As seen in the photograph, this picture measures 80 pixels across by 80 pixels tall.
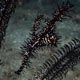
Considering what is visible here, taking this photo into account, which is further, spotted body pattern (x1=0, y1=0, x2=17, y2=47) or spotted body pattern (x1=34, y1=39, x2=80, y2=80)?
spotted body pattern (x1=0, y1=0, x2=17, y2=47)

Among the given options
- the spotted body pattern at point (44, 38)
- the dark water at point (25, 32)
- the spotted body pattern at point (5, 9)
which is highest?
the spotted body pattern at point (5, 9)

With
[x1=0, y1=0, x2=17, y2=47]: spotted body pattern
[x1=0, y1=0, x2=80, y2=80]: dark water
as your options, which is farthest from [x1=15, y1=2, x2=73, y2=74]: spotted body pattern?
[x1=0, y1=0, x2=17, y2=47]: spotted body pattern

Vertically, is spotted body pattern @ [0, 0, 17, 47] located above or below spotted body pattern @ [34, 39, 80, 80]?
above

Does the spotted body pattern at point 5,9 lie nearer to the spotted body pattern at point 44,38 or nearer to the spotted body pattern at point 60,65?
the spotted body pattern at point 44,38

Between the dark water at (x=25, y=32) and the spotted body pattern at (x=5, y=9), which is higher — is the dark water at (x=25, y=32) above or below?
below

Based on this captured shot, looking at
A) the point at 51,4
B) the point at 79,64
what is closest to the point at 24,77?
the point at 79,64

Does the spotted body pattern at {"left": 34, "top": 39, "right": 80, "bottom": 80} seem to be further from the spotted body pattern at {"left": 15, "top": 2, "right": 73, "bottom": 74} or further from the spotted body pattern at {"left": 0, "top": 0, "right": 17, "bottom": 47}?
the spotted body pattern at {"left": 0, "top": 0, "right": 17, "bottom": 47}

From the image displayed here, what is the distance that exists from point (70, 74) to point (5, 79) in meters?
1.54

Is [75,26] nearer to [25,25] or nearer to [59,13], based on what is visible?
[25,25]

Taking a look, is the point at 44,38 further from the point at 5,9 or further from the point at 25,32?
the point at 25,32

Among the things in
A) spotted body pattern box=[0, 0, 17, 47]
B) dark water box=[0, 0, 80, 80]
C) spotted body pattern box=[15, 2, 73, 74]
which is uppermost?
spotted body pattern box=[0, 0, 17, 47]

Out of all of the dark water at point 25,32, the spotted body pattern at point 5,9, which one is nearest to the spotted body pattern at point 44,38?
the dark water at point 25,32

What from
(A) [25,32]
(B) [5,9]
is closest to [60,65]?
(B) [5,9]

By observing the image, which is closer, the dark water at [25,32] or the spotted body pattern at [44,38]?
the spotted body pattern at [44,38]
